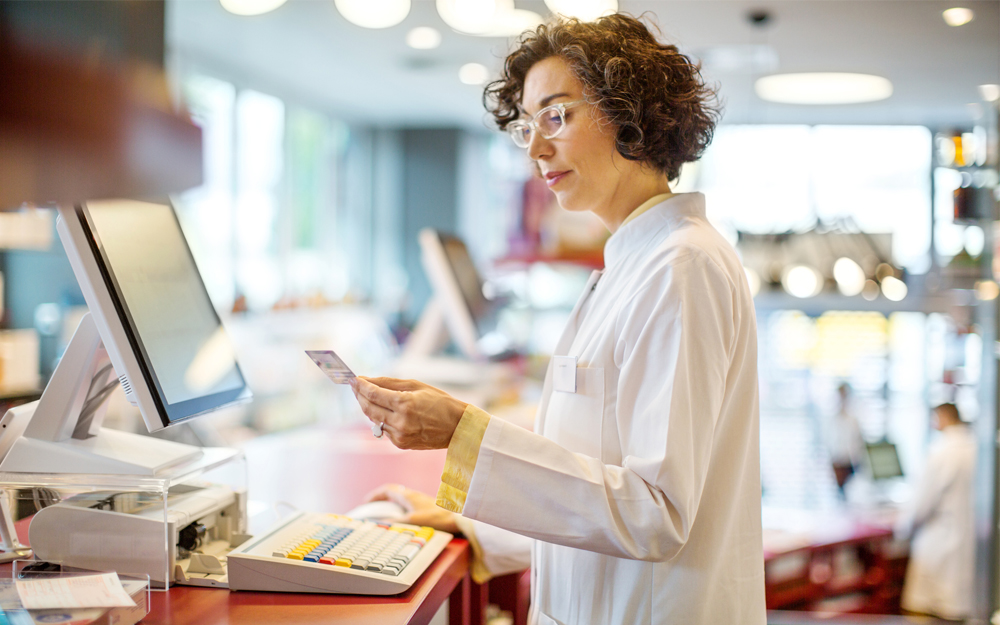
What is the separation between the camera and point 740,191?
623 cm

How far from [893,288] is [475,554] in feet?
12.8

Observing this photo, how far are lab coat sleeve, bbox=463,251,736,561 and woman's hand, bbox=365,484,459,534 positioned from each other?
42 centimetres

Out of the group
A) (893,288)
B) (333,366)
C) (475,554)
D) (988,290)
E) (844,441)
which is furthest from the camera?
(844,441)

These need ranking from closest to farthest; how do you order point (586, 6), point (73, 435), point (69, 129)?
1. point (69, 129)
2. point (73, 435)
3. point (586, 6)

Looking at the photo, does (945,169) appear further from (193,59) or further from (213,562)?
(193,59)

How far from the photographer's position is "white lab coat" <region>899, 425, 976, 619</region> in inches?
165

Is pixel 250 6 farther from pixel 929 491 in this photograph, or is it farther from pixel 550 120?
pixel 929 491

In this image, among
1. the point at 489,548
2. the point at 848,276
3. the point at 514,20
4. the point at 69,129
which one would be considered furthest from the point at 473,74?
the point at 69,129

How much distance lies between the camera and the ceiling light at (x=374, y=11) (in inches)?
165

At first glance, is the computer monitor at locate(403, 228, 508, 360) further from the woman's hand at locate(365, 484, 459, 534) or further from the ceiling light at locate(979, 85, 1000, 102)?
the ceiling light at locate(979, 85, 1000, 102)

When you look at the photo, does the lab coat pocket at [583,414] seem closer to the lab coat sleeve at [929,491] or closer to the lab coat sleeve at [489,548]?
the lab coat sleeve at [489,548]

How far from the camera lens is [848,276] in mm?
4590

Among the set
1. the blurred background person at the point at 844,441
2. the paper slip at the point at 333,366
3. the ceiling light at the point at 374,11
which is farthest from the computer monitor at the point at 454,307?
the blurred background person at the point at 844,441

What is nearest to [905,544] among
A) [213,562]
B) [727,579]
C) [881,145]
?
[881,145]
